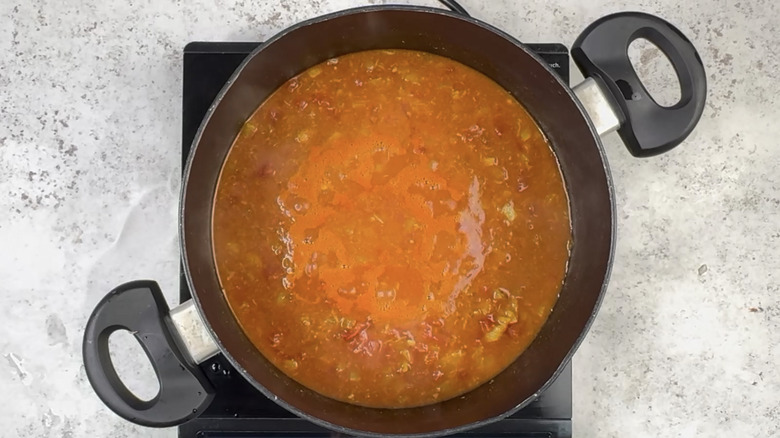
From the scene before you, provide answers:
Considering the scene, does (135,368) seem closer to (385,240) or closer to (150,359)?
(150,359)

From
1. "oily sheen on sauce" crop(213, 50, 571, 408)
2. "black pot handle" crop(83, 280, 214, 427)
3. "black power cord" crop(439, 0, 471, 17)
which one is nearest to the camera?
"black pot handle" crop(83, 280, 214, 427)

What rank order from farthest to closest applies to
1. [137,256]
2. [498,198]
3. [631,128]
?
[137,256], [498,198], [631,128]

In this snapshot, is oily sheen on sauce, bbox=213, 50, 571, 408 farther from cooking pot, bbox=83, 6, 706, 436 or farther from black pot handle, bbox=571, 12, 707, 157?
black pot handle, bbox=571, 12, 707, 157

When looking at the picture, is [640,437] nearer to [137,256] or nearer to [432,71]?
[432,71]

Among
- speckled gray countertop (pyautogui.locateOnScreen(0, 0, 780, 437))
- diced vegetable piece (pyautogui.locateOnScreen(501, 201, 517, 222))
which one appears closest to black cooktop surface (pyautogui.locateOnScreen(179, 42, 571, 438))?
speckled gray countertop (pyautogui.locateOnScreen(0, 0, 780, 437))

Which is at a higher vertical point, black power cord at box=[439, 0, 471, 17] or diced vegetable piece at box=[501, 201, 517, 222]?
black power cord at box=[439, 0, 471, 17]

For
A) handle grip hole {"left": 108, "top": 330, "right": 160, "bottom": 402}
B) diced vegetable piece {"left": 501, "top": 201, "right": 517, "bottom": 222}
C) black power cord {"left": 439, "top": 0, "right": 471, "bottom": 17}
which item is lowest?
diced vegetable piece {"left": 501, "top": 201, "right": 517, "bottom": 222}

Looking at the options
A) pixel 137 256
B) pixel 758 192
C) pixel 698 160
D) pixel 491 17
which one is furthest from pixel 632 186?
pixel 137 256
